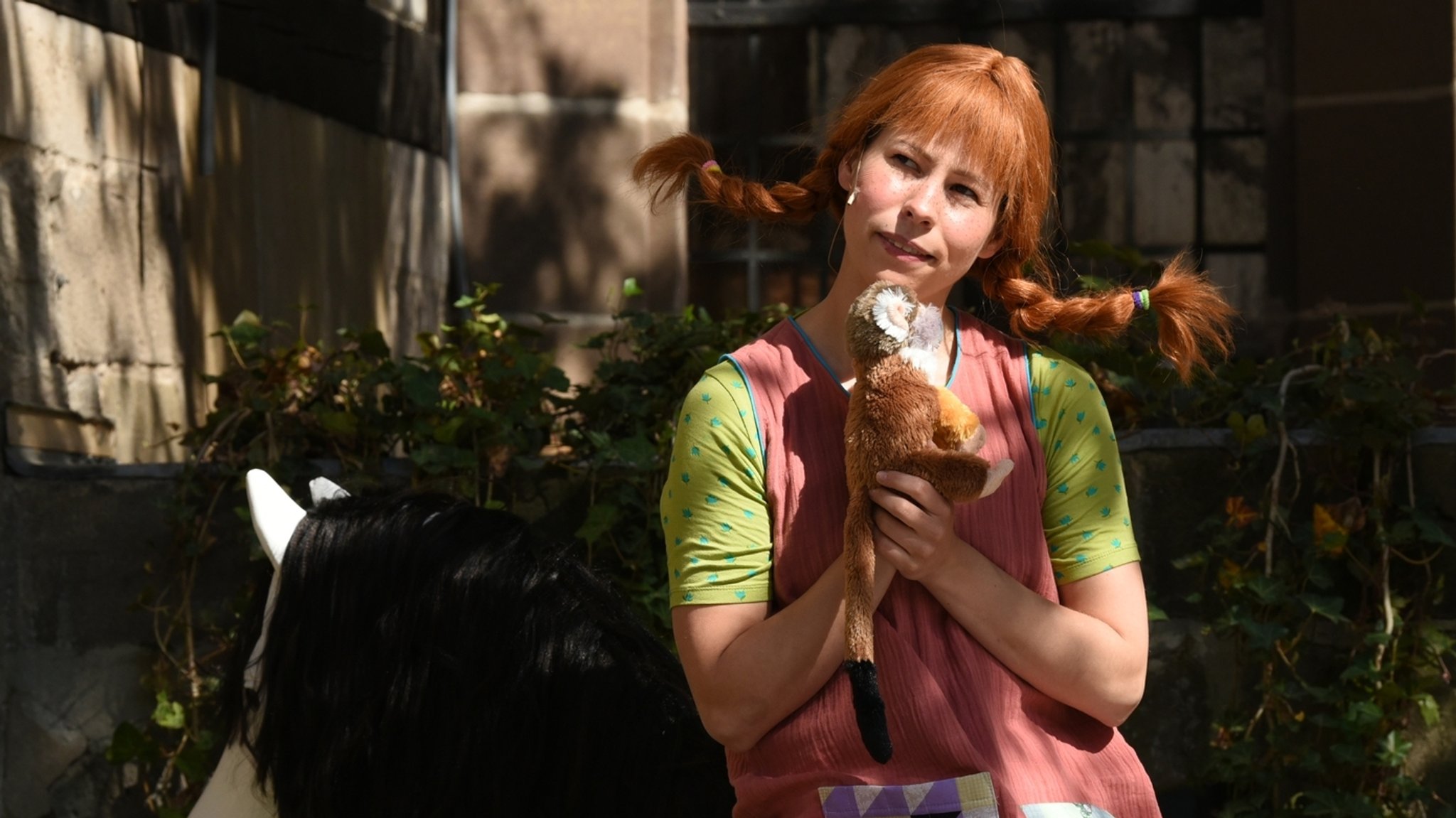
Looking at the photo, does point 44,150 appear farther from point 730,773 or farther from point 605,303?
point 730,773

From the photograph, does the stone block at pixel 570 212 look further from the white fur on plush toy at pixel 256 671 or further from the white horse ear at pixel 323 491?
the white fur on plush toy at pixel 256 671

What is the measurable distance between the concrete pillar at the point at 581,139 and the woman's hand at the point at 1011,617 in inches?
105

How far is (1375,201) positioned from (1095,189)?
3.67 ft

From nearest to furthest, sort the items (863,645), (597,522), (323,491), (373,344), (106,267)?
(863,645) < (323,491) < (597,522) < (106,267) < (373,344)

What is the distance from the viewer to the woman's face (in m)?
1.72

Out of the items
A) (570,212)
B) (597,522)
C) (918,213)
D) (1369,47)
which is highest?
(1369,47)

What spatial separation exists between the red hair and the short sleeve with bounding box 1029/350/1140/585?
0.32 feet

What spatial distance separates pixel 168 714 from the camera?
3074mm

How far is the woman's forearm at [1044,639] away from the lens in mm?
1620

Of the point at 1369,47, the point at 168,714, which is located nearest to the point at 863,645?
the point at 168,714

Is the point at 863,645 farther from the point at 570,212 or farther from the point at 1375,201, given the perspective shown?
the point at 1375,201

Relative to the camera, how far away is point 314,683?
5.89 ft

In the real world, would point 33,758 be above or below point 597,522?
below

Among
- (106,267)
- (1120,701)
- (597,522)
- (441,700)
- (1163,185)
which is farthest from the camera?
(1163,185)
